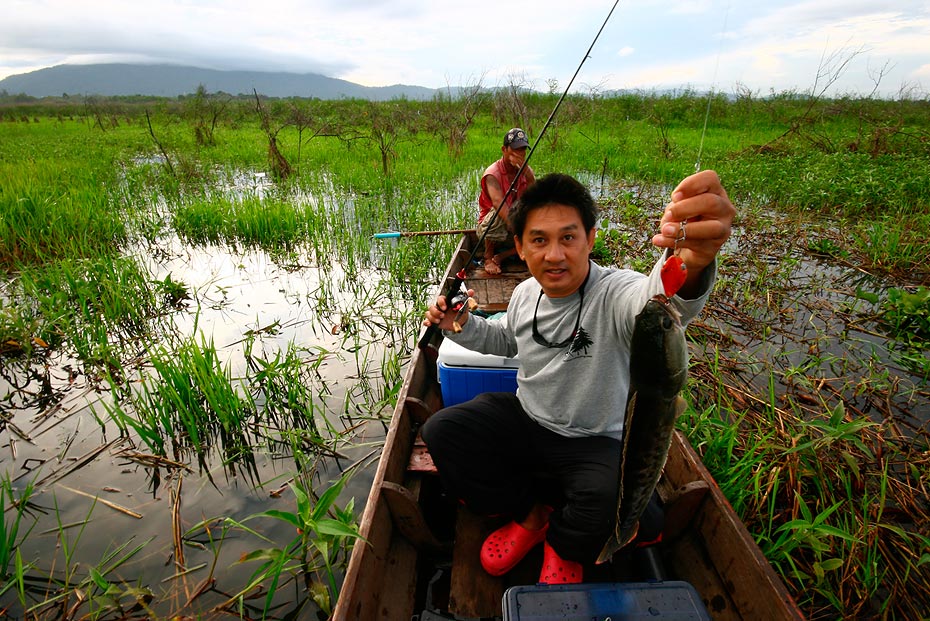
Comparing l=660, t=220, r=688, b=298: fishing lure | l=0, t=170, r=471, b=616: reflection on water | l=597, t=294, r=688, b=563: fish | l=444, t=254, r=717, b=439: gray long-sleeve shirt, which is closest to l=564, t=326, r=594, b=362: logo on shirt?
l=444, t=254, r=717, b=439: gray long-sleeve shirt

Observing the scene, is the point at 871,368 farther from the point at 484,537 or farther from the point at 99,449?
the point at 99,449

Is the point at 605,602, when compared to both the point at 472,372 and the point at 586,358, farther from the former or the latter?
the point at 472,372

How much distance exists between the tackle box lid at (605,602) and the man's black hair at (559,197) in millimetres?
1421

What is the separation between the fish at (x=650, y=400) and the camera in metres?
1.22

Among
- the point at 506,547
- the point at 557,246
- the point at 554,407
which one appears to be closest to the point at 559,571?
the point at 506,547

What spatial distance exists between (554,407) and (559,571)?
2.38 feet

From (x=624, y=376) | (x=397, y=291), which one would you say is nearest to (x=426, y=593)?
(x=624, y=376)

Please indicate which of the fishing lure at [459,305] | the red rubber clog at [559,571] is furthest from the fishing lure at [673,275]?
the red rubber clog at [559,571]

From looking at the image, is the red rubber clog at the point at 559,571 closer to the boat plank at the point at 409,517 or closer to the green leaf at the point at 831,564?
the boat plank at the point at 409,517

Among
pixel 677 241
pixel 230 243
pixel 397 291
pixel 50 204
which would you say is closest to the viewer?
pixel 677 241

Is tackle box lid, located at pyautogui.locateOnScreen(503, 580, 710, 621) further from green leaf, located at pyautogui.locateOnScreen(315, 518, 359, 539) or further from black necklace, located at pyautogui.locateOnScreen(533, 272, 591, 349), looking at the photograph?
black necklace, located at pyautogui.locateOnScreen(533, 272, 591, 349)

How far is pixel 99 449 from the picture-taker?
3338 millimetres

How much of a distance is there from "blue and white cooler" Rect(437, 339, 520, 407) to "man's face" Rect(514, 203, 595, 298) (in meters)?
1.05

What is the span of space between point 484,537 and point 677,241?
1.78 m
